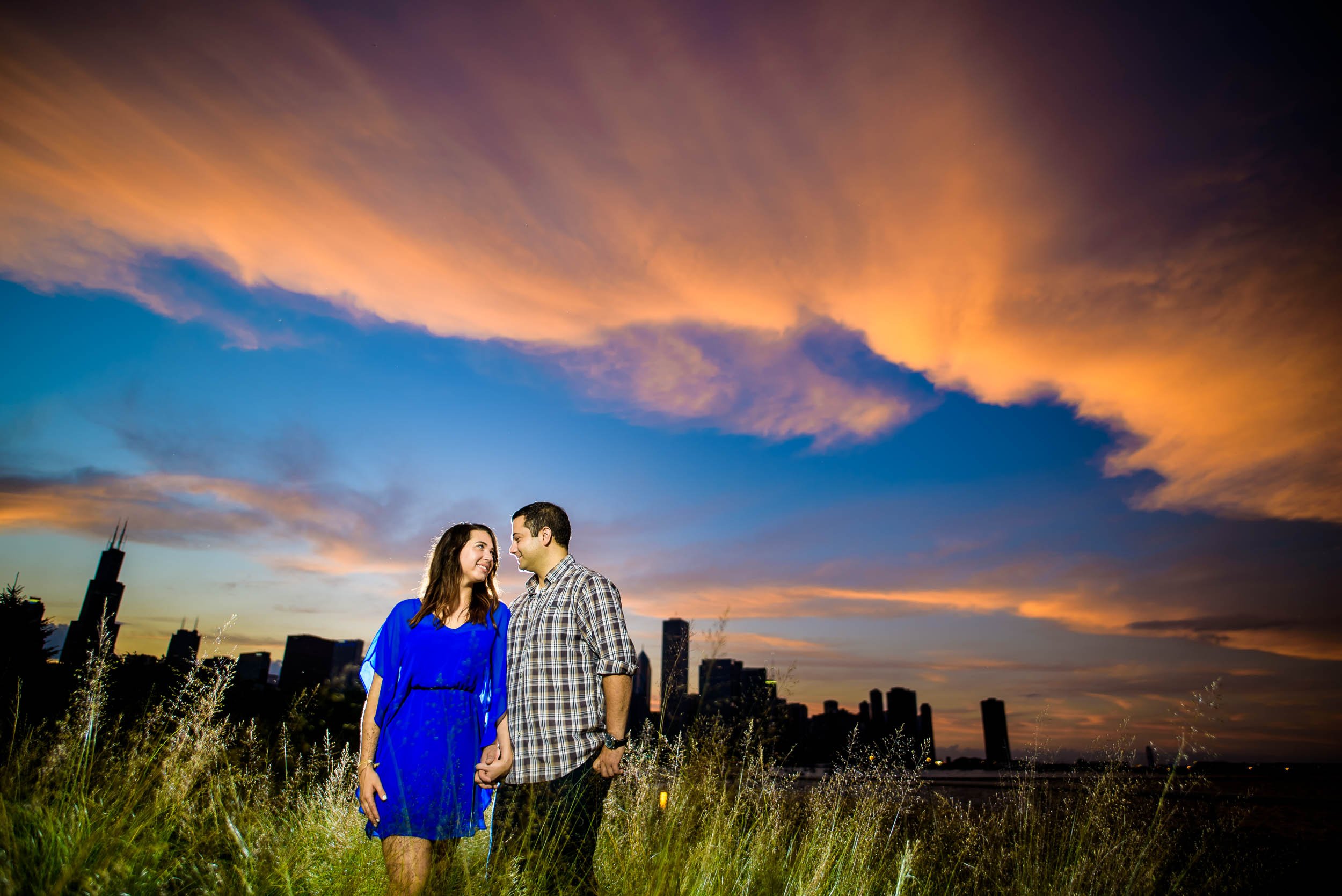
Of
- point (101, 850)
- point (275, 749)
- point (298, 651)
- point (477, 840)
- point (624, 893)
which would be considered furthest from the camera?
point (298, 651)

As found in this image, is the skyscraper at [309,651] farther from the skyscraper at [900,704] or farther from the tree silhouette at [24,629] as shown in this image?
the skyscraper at [900,704]

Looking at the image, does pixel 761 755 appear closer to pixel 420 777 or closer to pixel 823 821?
pixel 823 821

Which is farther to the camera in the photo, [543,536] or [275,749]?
[275,749]

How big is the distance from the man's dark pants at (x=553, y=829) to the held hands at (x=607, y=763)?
2 centimetres

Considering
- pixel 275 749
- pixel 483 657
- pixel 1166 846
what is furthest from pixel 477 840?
pixel 275 749

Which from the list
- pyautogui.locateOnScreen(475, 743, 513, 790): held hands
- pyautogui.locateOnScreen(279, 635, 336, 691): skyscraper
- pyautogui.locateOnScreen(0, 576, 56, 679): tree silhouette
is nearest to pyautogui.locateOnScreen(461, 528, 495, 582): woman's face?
pyautogui.locateOnScreen(475, 743, 513, 790): held hands

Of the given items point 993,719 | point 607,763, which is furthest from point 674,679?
point 993,719

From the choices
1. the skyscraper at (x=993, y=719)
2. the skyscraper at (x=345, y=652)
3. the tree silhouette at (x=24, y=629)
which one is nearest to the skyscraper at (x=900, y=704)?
the skyscraper at (x=993, y=719)

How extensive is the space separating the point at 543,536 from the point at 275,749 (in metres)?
6.87

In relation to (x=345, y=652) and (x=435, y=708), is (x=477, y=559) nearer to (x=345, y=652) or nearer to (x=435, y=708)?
(x=435, y=708)

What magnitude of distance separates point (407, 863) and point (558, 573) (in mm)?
1133

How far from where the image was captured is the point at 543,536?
287 centimetres

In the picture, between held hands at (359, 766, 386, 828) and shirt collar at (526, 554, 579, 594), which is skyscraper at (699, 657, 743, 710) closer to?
shirt collar at (526, 554, 579, 594)

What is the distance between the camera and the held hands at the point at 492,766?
2400 mm
